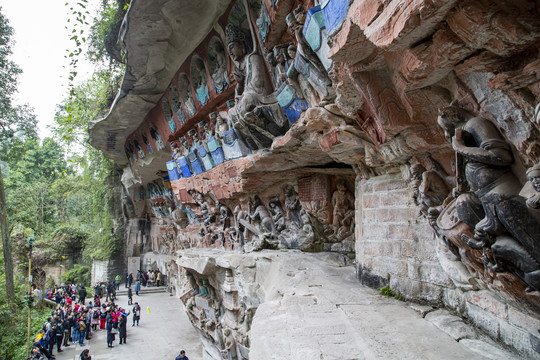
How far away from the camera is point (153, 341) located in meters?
9.53

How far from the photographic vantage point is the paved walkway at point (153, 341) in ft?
28.2

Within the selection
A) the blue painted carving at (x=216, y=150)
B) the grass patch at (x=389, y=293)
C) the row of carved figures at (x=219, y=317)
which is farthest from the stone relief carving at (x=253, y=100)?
the row of carved figures at (x=219, y=317)

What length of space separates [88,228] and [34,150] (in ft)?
23.2

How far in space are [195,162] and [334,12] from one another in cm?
704

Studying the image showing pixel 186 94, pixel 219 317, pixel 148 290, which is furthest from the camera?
pixel 148 290

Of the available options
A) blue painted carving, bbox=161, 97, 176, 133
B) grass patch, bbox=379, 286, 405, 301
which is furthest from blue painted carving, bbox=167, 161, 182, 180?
grass patch, bbox=379, 286, 405, 301

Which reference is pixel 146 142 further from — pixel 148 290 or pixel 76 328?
pixel 148 290

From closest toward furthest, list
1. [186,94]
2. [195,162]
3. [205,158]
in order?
[186,94] → [205,158] → [195,162]

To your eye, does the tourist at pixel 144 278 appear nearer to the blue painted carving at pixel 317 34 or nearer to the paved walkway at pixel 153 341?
the paved walkway at pixel 153 341

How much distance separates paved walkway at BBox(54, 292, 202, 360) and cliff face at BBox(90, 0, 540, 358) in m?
1.09

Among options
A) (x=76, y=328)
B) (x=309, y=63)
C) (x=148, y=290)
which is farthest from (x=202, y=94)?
(x=148, y=290)

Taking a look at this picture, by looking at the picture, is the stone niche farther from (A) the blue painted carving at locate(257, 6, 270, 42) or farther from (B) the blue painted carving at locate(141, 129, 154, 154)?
(B) the blue painted carving at locate(141, 129, 154, 154)

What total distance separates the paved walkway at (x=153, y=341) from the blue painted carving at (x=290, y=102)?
753 cm

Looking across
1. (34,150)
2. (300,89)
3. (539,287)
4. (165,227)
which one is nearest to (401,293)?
(539,287)
